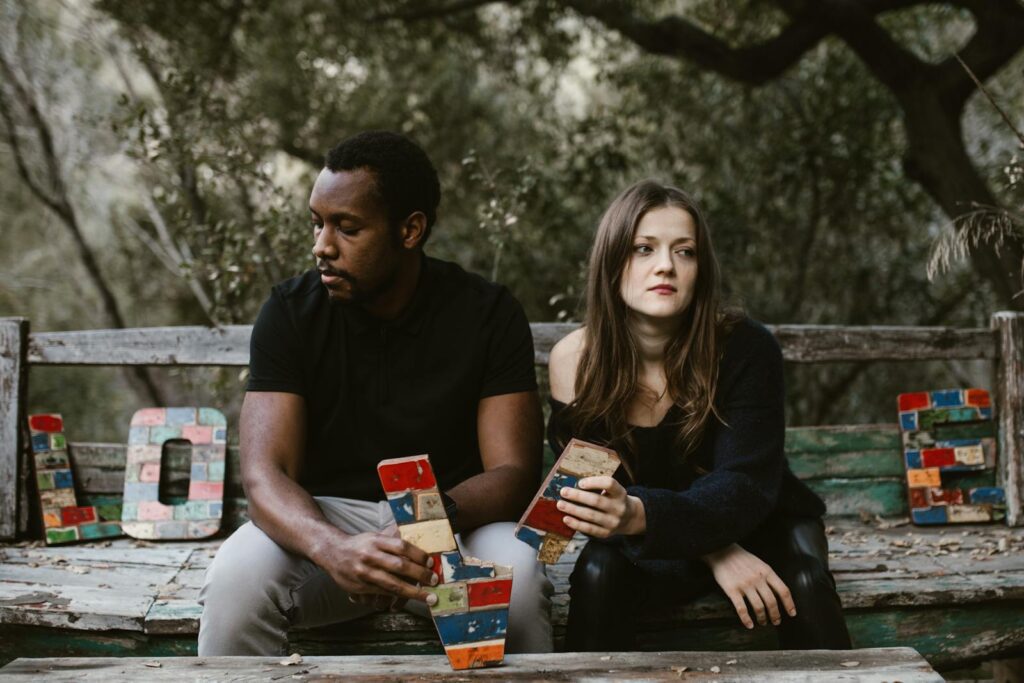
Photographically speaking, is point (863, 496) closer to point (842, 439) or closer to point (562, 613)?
point (842, 439)

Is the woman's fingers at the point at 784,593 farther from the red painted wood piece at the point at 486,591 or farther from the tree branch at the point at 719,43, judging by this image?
the tree branch at the point at 719,43

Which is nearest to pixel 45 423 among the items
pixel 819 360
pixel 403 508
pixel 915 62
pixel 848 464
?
pixel 403 508

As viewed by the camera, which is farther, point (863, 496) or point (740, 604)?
point (863, 496)

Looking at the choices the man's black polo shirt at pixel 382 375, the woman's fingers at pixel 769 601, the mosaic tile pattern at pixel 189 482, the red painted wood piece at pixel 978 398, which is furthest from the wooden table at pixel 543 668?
the red painted wood piece at pixel 978 398

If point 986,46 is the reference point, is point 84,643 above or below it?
below

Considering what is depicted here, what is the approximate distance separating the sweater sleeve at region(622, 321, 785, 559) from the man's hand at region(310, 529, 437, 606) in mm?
550

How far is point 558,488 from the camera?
5.85 ft

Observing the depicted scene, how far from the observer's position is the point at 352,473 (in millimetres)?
2465

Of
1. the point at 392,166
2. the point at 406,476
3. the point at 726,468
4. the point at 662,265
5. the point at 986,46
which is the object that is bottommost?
the point at 726,468

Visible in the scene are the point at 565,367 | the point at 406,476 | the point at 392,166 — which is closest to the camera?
the point at 406,476

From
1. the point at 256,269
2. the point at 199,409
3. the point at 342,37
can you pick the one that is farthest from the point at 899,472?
the point at 342,37

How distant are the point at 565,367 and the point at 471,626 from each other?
3.11 feet

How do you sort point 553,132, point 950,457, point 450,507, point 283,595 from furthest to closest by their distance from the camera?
point 553,132
point 950,457
point 283,595
point 450,507

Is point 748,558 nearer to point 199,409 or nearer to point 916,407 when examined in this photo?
point 916,407
